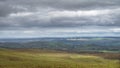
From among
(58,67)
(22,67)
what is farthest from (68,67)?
(22,67)

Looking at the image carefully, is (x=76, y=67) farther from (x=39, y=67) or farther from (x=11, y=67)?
(x=11, y=67)

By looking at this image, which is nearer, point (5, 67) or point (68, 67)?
point (5, 67)

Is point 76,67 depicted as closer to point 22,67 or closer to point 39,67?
point 39,67

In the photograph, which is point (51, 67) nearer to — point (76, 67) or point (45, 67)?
point (45, 67)

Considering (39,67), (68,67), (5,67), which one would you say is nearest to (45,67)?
(39,67)

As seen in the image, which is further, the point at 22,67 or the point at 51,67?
the point at 51,67

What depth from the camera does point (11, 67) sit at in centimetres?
9650

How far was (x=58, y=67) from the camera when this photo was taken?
10506 centimetres

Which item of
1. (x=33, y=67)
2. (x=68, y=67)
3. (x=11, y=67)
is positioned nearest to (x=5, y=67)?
(x=11, y=67)

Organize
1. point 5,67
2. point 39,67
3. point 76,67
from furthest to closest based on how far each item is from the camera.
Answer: point 76,67, point 39,67, point 5,67

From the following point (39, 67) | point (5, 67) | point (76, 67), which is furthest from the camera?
point (76, 67)

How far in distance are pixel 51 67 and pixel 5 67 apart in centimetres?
1992

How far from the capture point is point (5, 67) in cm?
9356

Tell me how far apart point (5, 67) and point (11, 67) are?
3353 mm
